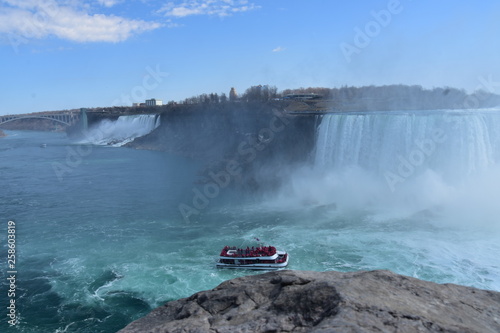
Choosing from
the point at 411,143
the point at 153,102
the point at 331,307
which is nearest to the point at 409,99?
the point at 411,143

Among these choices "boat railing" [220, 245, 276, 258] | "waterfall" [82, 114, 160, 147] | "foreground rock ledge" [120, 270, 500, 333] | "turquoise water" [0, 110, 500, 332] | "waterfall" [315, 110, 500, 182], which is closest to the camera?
"foreground rock ledge" [120, 270, 500, 333]

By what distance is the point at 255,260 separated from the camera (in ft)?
64.0

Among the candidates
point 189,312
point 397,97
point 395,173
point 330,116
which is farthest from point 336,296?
point 397,97

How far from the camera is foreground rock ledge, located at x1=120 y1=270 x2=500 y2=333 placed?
277 inches

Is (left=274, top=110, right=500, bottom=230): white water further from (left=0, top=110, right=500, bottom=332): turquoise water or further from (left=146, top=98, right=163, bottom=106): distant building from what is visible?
(left=146, top=98, right=163, bottom=106): distant building

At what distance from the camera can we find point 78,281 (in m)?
18.5

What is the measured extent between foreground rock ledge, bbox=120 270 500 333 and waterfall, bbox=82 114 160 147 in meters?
78.6

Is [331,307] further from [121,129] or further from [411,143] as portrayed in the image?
[121,129]

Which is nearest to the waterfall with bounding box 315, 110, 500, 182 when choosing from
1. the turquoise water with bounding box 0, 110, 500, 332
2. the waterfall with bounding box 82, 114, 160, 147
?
the turquoise water with bounding box 0, 110, 500, 332

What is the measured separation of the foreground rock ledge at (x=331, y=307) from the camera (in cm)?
704

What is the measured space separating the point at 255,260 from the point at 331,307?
12.2 meters

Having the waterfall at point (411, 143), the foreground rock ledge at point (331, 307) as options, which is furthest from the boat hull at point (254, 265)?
the waterfall at point (411, 143)

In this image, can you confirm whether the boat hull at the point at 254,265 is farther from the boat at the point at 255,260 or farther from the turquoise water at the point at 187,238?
the turquoise water at the point at 187,238

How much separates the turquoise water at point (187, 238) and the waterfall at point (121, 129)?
4780cm
